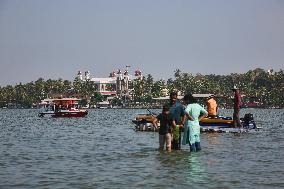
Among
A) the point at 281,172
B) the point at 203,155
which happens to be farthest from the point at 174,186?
the point at 203,155

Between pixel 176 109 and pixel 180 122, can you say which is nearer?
pixel 176 109

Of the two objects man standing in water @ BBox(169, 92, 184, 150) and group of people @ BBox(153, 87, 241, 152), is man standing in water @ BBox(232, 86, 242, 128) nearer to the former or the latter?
group of people @ BBox(153, 87, 241, 152)

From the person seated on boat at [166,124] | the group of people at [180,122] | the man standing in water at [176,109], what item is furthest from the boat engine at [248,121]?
the man standing in water at [176,109]

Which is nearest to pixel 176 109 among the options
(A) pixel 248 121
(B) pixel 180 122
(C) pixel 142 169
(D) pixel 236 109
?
(B) pixel 180 122

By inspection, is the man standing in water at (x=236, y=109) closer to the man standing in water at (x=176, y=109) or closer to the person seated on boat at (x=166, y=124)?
the person seated on boat at (x=166, y=124)

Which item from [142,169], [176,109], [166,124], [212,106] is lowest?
[142,169]

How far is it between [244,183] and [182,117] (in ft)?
20.7

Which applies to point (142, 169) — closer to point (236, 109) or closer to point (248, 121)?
point (236, 109)

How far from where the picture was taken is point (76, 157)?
2145 centimetres

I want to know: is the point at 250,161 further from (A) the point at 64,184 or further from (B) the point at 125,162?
(A) the point at 64,184

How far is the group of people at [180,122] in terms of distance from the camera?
19.6 meters

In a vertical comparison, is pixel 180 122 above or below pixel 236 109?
below

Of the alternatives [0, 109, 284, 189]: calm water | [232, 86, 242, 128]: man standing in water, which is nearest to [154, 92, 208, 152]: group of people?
[0, 109, 284, 189]: calm water

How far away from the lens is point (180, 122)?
67.9ft
